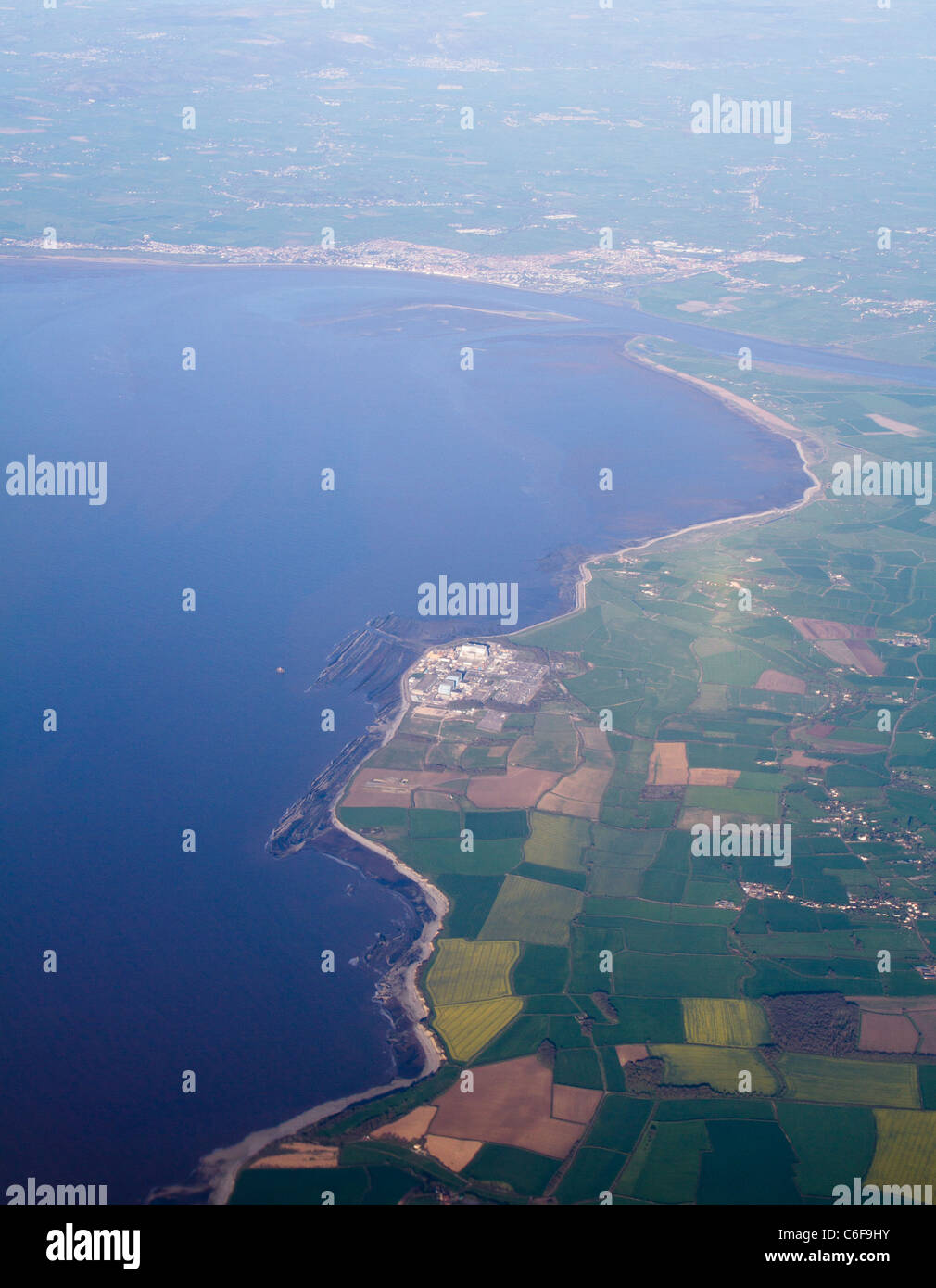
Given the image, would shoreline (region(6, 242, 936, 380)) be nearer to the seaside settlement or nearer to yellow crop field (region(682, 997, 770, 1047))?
the seaside settlement

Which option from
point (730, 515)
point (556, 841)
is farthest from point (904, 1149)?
point (730, 515)

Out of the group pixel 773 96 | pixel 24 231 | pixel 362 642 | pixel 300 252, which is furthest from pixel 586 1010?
pixel 773 96

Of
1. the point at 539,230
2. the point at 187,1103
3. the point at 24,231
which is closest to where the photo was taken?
the point at 187,1103

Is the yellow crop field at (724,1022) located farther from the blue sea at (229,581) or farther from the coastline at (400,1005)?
the blue sea at (229,581)

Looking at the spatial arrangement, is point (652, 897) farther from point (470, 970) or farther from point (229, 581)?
point (229, 581)

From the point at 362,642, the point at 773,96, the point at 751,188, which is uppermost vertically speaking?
the point at 773,96

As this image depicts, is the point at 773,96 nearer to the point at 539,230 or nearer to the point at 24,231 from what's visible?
the point at 539,230
